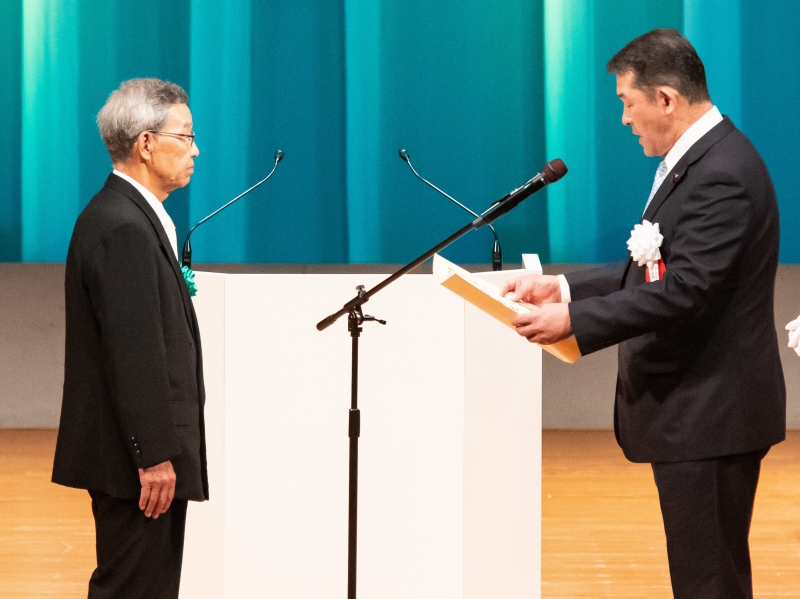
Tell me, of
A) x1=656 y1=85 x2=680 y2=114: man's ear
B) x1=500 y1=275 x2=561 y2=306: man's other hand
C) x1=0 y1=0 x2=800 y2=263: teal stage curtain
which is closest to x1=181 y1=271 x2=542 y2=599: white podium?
x1=500 y1=275 x2=561 y2=306: man's other hand

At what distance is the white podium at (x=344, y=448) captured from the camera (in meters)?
2.21

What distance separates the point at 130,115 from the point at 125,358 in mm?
498

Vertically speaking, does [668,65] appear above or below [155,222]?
above

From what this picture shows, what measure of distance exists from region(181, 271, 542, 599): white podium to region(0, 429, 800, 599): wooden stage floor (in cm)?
68

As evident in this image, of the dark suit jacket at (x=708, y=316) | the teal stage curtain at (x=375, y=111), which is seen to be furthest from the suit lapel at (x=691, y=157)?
the teal stage curtain at (x=375, y=111)

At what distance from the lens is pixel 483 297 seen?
5.82 ft

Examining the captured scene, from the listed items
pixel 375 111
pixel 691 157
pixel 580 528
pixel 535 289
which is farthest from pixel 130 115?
pixel 375 111

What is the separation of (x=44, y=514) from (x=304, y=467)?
1792mm

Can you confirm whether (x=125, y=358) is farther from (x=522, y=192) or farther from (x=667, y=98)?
(x=667, y=98)

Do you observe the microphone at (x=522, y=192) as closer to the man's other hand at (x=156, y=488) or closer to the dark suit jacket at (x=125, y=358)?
the dark suit jacket at (x=125, y=358)

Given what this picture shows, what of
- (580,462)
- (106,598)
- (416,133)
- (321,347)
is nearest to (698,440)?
(321,347)

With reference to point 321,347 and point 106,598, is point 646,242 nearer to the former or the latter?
point 321,347

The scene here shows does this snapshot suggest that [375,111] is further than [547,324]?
Yes

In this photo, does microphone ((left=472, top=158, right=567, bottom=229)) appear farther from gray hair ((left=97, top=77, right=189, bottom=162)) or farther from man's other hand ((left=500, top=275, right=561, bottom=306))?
gray hair ((left=97, top=77, right=189, bottom=162))
